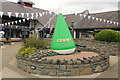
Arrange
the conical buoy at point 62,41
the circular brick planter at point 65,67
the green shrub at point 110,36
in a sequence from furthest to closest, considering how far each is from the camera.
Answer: the green shrub at point 110,36 < the conical buoy at point 62,41 < the circular brick planter at point 65,67

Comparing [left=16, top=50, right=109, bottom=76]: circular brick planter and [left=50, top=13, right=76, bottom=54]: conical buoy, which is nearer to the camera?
[left=16, top=50, right=109, bottom=76]: circular brick planter

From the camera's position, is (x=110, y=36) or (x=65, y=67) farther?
(x=110, y=36)

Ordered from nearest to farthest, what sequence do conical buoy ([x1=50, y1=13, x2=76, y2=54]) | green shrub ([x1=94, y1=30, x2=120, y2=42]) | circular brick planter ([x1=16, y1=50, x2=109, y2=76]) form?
circular brick planter ([x1=16, y1=50, x2=109, y2=76]) → conical buoy ([x1=50, y1=13, x2=76, y2=54]) → green shrub ([x1=94, y1=30, x2=120, y2=42])

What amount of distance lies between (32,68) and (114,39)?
8374 mm

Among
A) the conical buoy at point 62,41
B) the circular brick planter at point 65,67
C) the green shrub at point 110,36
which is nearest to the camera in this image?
the circular brick planter at point 65,67

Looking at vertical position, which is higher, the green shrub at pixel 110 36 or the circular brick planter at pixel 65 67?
the green shrub at pixel 110 36

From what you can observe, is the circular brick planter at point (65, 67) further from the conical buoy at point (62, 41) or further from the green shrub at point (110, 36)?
the green shrub at point (110, 36)

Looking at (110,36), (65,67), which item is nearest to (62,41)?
(65,67)

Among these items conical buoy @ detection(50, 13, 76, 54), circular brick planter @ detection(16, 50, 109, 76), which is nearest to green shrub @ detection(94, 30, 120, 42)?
conical buoy @ detection(50, 13, 76, 54)

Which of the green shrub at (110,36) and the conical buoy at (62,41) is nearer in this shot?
the conical buoy at (62,41)

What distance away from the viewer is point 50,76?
556cm

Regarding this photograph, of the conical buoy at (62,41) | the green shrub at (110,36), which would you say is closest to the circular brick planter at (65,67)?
the conical buoy at (62,41)

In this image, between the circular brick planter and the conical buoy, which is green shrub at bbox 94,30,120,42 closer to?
the conical buoy

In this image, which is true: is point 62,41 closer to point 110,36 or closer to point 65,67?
point 65,67
